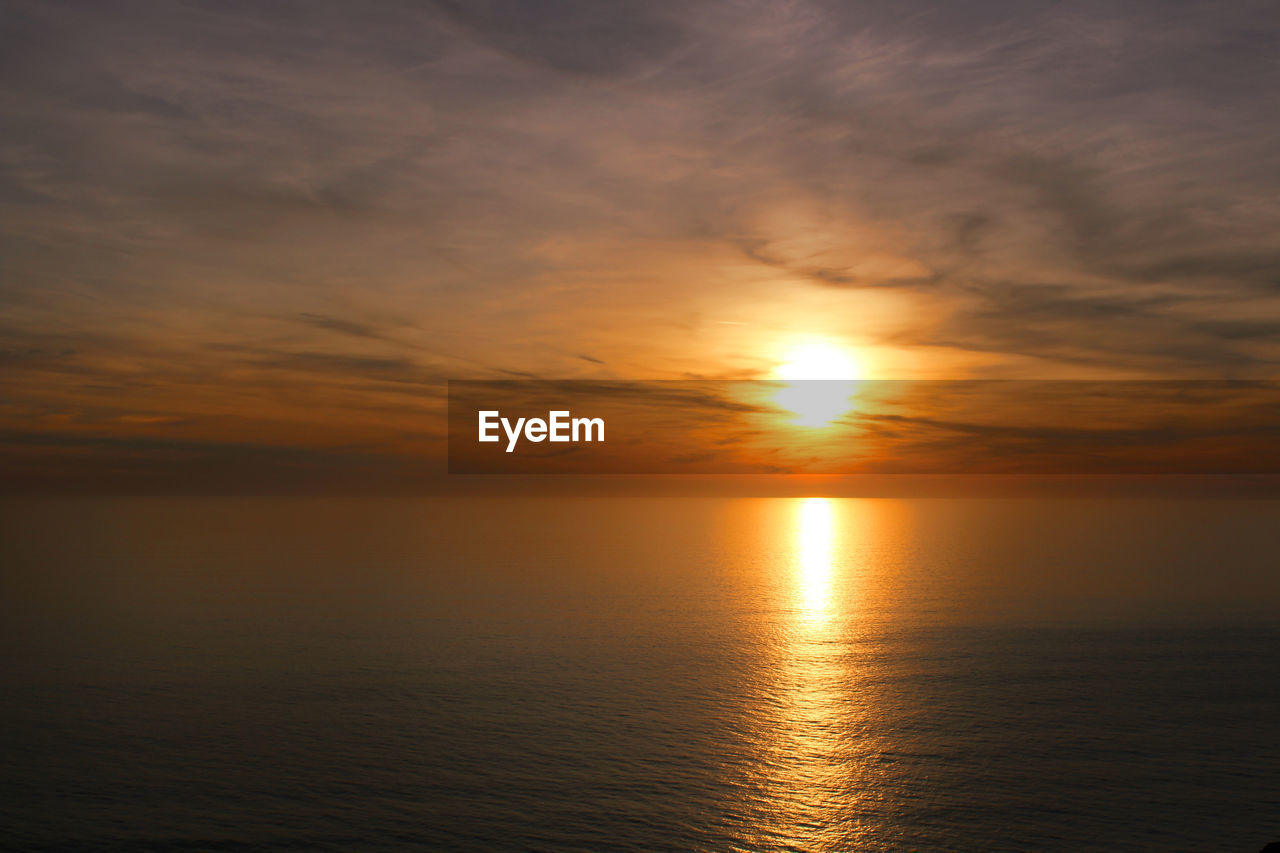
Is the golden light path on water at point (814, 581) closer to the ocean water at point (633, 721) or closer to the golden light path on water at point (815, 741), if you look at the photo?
the ocean water at point (633, 721)

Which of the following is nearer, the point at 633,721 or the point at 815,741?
the point at 815,741

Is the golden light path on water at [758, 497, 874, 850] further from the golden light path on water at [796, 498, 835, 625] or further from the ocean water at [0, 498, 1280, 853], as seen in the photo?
the golden light path on water at [796, 498, 835, 625]

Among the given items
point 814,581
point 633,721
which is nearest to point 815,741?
point 633,721

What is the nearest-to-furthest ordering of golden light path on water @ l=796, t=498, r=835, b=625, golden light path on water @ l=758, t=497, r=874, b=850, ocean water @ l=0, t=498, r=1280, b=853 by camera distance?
golden light path on water @ l=758, t=497, r=874, b=850, ocean water @ l=0, t=498, r=1280, b=853, golden light path on water @ l=796, t=498, r=835, b=625

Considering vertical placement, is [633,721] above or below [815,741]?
above

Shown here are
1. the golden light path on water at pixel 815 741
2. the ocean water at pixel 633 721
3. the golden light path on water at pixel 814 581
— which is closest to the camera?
the golden light path on water at pixel 815 741

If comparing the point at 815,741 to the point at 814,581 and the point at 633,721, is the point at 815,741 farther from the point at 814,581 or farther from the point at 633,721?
the point at 814,581

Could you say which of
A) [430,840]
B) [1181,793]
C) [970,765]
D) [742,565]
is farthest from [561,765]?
[742,565]

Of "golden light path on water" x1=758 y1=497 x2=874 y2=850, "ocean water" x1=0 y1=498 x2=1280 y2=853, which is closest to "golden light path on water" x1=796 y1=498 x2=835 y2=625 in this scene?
"ocean water" x1=0 y1=498 x2=1280 y2=853

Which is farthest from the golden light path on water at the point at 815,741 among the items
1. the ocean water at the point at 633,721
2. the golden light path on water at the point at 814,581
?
the golden light path on water at the point at 814,581
